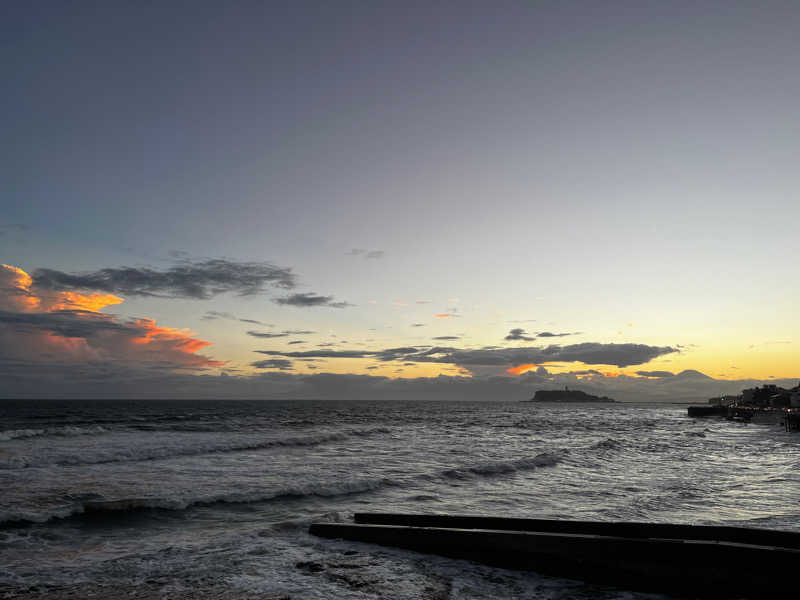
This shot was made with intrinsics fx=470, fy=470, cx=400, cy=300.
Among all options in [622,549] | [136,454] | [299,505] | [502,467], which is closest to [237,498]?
[299,505]

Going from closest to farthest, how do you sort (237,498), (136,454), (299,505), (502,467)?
(299,505) < (237,498) < (502,467) < (136,454)

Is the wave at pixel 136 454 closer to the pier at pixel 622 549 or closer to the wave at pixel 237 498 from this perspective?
the wave at pixel 237 498

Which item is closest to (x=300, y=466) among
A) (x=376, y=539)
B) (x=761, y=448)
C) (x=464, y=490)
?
(x=464, y=490)

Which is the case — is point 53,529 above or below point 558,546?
below

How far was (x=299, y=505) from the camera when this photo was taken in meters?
13.7

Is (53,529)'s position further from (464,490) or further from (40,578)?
(464,490)

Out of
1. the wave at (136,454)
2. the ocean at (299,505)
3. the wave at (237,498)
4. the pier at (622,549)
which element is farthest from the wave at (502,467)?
the wave at (136,454)

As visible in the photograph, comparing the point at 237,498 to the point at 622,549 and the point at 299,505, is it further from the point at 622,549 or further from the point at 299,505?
→ the point at 622,549

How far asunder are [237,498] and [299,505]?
84.6 inches

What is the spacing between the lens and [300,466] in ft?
69.5

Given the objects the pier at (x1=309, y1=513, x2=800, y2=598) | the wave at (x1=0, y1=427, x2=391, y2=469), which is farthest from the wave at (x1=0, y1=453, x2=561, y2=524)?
the wave at (x1=0, y1=427, x2=391, y2=469)

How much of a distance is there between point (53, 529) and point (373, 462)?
13.8 metres

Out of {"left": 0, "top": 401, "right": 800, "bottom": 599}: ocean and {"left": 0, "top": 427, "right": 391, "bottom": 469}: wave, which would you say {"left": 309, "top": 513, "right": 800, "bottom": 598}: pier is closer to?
{"left": 0, "top": 401, "right": 800, "bottom": 599}: ocean

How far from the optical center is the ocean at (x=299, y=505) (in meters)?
7.21
